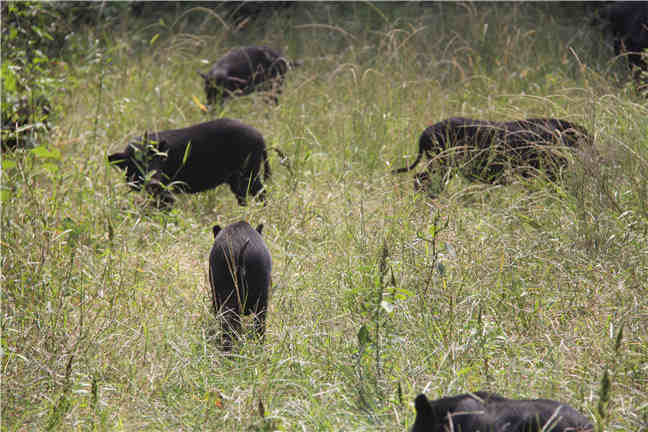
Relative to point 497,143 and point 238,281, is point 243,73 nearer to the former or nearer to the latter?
point 497,143

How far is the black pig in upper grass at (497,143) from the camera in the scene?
14.8 ft

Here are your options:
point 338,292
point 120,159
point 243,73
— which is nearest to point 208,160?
point 120,159

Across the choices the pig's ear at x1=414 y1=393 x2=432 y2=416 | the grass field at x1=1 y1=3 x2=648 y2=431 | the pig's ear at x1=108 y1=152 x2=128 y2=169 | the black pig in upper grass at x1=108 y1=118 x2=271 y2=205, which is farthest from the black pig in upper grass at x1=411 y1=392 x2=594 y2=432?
the pig's ear at x1=108 y1=152 x2=128 y2=169

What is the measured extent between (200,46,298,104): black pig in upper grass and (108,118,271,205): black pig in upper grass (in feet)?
4.74

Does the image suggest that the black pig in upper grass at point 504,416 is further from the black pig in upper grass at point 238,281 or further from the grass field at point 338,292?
the black pig in upper grass at point 238,281

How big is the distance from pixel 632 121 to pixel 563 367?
2.08 metres

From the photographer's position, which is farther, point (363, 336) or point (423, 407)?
point (363, 336)

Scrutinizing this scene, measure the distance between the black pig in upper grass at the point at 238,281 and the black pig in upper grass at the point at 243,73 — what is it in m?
3.33

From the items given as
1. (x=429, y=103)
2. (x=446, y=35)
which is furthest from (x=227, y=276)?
(x=446, y=35)

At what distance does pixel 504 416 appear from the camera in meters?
2.16

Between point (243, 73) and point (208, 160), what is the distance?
7.17ft

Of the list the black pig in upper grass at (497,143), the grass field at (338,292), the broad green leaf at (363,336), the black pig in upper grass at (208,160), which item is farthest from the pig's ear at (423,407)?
the black pig in upper grass at (208,160)

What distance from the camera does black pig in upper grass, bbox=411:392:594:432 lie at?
→ 2.09m

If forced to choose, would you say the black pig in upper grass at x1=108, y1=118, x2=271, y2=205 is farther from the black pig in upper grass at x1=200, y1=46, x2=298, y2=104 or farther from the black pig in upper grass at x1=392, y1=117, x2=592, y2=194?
the black pig in upper grass at x1=200, y1=46, x2=298, y2=104
